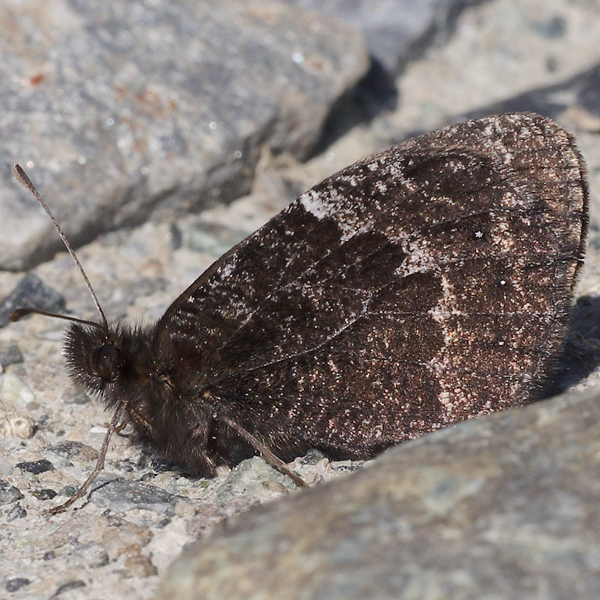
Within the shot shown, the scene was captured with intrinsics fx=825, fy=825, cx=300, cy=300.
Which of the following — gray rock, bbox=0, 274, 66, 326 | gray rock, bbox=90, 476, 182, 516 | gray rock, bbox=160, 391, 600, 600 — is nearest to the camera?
gray rock, bbox=160, 391, 600, 600

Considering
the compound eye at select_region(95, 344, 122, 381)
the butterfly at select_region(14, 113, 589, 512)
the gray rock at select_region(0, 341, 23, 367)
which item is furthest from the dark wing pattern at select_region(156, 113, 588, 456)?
the gray rock at select_region(0, 341, 23, 367)

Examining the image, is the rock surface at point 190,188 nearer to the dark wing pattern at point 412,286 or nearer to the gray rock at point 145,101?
the gray rock at point 145,101

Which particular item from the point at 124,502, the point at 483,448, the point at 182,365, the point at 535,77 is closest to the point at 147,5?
the point at 535,77

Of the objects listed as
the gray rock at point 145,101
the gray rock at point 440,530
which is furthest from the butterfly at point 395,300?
the gray rock at point 145,101

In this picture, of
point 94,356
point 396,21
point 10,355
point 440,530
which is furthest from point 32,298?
point 396,21

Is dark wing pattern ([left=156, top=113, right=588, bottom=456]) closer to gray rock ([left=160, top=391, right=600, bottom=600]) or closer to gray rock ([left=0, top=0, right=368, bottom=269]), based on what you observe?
gray rock ([left=160, top=391, right=600, bottom=600])

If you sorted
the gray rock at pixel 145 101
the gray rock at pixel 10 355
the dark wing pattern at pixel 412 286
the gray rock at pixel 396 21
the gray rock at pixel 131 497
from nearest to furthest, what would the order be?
1. the dark wing pattern at pixel 412 286
2. the gray rock at pixel 131 497
3. the gray rock at pixel 10 355
4. the gray rock at pixel 145 101
5. the gray rock at pixel 396 21

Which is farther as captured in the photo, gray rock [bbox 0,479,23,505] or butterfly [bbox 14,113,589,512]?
gray rock [bbox 0,479,23,505]
